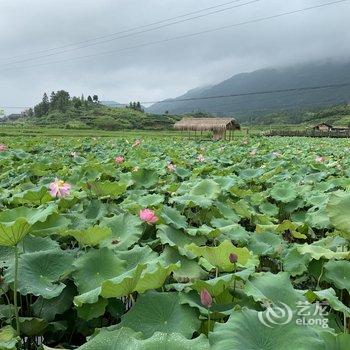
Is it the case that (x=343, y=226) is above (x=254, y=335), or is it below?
below

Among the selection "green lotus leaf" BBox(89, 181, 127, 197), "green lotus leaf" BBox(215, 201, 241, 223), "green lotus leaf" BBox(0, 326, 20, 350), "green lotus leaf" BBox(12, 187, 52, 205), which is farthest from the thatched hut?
"green lotus leaf" BBox(0, 326, 20, 350)

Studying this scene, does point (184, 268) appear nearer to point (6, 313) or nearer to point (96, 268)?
point (96, 268)

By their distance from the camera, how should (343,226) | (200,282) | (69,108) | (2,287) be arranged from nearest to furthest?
(200,282) → (2,287) → (343,226) → (69,108)

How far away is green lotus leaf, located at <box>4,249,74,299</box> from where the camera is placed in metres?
1.72

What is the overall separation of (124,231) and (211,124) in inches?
1503

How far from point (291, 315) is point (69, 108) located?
83273 mm

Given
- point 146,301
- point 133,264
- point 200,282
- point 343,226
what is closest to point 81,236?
point 133,264

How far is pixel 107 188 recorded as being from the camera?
3.19 metres

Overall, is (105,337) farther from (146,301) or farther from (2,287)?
(2,287)

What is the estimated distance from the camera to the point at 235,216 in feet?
10.5

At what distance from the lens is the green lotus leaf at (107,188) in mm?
3150

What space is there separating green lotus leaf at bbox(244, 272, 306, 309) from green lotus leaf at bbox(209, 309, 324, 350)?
283 millimetres

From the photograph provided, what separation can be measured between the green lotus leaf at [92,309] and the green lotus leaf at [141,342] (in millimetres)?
437

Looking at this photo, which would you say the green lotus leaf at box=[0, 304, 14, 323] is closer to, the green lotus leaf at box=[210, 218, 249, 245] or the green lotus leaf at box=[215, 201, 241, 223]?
the green lotus leaf at box=[210, 218, 249, 245]
